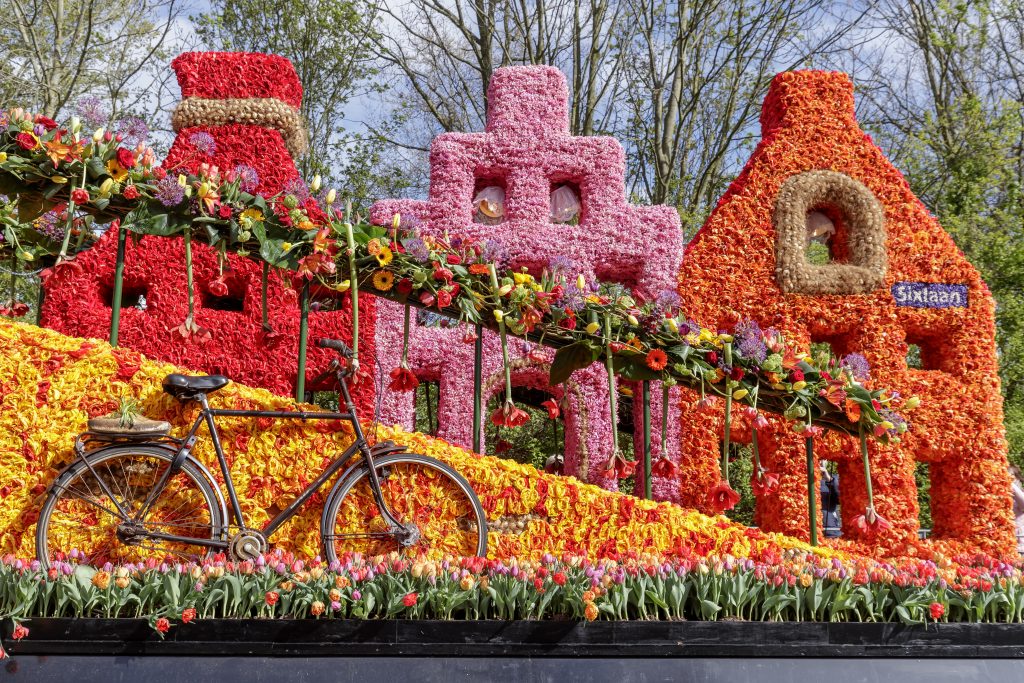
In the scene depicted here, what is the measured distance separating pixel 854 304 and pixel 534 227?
114 inches

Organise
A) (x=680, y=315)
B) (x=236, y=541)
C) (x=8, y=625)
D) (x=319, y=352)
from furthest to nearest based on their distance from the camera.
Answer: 1. (x=319, y=352)
2. (x=680, y=315)
3. (x=236, y=541)
4. (x=8, y=625)

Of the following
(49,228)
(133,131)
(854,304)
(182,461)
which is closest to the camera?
(182,461)

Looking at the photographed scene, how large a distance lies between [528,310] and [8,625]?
195 centimetres

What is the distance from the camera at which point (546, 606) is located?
247cm

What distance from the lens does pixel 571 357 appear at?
11.7ft

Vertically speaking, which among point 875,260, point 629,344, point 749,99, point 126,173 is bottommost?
point 629,344

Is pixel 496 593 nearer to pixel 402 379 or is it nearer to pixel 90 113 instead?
pixel 402 379

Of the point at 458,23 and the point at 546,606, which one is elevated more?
the point at 458,23

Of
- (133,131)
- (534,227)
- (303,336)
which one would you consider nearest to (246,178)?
(133,131)

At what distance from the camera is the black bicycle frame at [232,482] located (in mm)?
3125

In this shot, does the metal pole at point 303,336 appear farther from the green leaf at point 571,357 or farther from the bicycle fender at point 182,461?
the green leaf at point 571,357

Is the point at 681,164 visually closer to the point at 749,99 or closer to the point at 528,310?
the point at 749,99

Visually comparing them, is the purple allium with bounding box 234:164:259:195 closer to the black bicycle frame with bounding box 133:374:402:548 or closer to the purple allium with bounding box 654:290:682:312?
the black bicycle frame with bounding box 133:374:402:548

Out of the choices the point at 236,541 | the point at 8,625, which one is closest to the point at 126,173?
the point at 236,541
